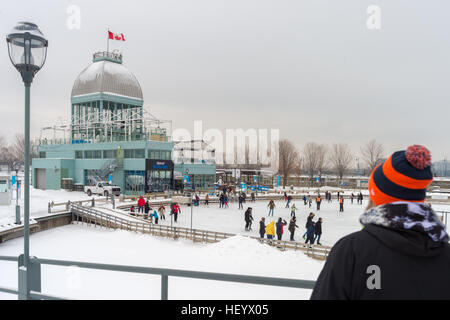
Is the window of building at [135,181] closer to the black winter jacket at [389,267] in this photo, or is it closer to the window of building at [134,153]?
the window of building at [134,153]

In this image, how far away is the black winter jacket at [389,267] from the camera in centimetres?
143

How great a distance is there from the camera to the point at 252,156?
105750 millimetres

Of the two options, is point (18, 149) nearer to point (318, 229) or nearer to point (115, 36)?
point (115, 36)

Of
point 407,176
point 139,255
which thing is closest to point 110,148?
point 139,255

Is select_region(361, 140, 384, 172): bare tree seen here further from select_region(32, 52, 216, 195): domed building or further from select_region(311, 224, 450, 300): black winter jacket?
select_region(311, 224, 450, 300): black winter jacket

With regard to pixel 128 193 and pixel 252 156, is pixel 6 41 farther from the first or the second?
pixel 252 156

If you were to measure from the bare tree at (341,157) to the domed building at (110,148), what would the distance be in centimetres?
4015

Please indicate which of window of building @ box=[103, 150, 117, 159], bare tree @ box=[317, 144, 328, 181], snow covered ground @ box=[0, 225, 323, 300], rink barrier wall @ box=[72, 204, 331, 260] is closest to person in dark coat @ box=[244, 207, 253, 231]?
rink barrier wall @ box=[72, 204, 331, 260]

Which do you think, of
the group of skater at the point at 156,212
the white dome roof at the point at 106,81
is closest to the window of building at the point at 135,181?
the group of skater at the point at 156,212

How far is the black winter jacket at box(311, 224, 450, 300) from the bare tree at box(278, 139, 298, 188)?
7512 cm

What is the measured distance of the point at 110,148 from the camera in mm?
46281

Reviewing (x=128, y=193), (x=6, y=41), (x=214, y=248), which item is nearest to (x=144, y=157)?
(x=128, y=193)

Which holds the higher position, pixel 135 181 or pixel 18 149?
pixel 18 149

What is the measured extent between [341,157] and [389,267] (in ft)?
276
